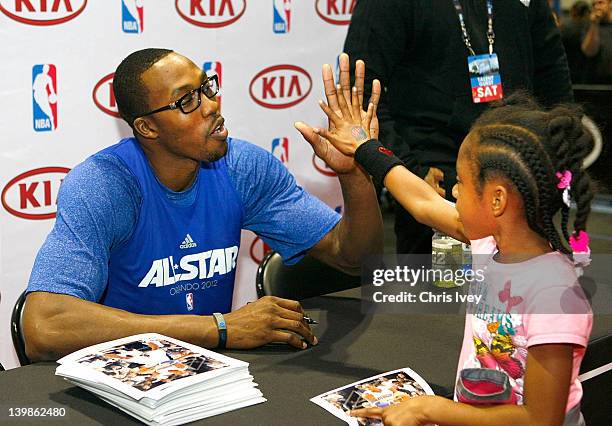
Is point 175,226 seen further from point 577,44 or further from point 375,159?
point 577,44

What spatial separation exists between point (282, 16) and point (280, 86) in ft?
0.97

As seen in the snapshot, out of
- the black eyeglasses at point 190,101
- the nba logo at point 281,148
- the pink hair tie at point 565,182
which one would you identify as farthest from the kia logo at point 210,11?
the pink hair tie at point 565,182

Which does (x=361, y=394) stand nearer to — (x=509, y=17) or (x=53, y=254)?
(x=53, y=254)

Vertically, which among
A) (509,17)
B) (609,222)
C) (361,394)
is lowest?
(609,222)

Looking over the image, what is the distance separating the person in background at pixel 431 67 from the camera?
309 centimetres

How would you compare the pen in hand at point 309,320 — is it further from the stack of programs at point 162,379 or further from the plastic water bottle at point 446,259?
the plastic water bottle at point 446,259

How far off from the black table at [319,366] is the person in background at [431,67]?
835 millimetres

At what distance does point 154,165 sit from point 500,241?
1111 millimetres

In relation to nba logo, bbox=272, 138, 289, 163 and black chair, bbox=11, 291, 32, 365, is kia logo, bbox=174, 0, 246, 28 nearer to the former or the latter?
nba logo, bbox=272, 138, 289, 163

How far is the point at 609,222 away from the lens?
7.11 metres

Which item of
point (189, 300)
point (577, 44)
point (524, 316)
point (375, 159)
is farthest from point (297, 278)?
point (577, 44)

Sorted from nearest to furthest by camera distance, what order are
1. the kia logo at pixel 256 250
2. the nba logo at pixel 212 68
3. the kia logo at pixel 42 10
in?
the kia logo at pixel 42 10 → the nba logo at pixel 212 68 → the kia logo at pixel 256 250

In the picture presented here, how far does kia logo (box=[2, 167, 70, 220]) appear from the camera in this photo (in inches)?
120

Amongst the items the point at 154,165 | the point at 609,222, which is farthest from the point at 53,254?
the point at 609,222
